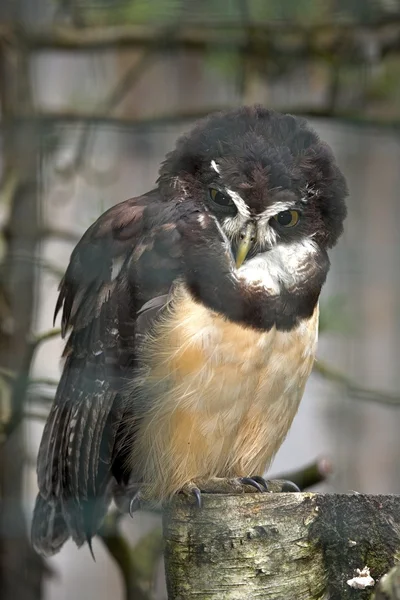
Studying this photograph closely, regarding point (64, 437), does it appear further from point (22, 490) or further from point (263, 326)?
point (22, 490)

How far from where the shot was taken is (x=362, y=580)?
1001mm

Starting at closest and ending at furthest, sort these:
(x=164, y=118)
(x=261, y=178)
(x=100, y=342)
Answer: (x=261, y=178) → (x=100, y=342) → (x=164, y=118)

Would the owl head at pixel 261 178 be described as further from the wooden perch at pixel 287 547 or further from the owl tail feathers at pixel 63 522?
the owl tail feathers at pixel 63 522

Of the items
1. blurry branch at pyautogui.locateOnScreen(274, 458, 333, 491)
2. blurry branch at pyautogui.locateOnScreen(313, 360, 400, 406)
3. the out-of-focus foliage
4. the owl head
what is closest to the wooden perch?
the owl head

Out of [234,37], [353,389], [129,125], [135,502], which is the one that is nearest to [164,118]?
[129,125]

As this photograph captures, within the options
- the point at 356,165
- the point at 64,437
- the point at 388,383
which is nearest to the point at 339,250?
the point at 356,165

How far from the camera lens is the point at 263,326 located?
4.08 feet

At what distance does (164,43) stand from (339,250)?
58 centimetres

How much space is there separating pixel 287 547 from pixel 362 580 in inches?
3.4

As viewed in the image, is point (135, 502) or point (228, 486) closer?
point (228, 486)

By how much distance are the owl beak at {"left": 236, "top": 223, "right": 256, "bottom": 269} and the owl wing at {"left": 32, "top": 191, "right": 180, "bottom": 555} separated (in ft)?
0.29

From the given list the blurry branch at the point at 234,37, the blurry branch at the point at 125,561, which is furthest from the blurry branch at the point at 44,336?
the blurry branch at the point at 234,37

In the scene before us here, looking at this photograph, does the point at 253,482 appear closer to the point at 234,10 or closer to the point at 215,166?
the point at 215,166

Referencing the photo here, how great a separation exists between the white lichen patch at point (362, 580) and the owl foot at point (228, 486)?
187mm
